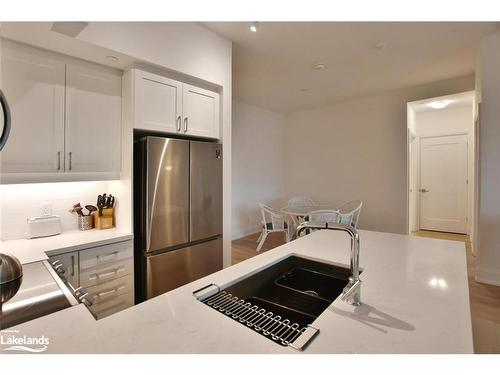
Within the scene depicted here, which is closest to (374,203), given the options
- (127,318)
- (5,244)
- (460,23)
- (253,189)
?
(253,189)

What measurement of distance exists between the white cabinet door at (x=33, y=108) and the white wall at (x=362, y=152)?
4.58 meters

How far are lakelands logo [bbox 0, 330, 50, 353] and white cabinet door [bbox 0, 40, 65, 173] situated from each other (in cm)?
130

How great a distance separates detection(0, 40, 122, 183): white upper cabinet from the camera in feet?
5.24

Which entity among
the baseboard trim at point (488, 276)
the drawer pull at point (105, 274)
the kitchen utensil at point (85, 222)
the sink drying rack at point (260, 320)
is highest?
the kitchen utensil at point (85, 222)

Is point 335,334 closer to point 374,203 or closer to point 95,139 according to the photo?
point 95,139

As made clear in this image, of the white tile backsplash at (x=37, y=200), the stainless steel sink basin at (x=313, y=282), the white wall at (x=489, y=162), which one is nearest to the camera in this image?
the stainless steel sink basin at (x=313, y=282)

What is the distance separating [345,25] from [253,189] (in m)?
3.36

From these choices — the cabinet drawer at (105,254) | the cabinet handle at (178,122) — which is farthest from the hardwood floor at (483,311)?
the cabinet handle at (178,122)

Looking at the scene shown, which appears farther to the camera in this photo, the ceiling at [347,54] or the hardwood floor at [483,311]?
the ceiling at [347,54]

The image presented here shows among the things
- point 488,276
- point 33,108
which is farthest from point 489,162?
point 33,108

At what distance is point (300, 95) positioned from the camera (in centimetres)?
457

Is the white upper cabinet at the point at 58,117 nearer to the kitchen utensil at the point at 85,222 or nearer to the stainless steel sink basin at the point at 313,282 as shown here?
the kitchen utensil at the point at 85,222

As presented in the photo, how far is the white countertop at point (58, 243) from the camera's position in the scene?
1.52 metres

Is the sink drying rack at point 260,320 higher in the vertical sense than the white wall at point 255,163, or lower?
lower
